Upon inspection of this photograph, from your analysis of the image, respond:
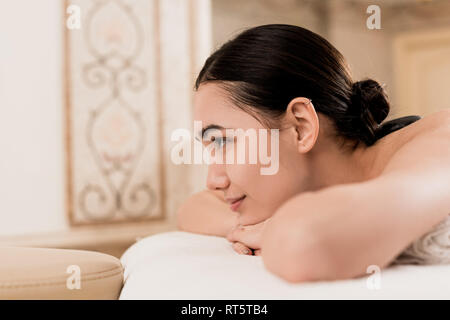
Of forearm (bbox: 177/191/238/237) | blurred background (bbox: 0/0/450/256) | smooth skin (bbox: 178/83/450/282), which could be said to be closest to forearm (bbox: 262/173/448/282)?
smooth skin (bbox: 178/83/450/282)

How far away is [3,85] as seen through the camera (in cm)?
226

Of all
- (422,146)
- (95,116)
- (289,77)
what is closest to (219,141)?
(289,77)

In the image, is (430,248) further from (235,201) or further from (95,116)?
(95,116)

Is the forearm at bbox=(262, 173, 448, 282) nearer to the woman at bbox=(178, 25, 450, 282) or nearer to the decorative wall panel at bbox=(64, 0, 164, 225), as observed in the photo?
the woman at bbox=(178, 25, 450, 282)

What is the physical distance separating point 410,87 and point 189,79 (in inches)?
121

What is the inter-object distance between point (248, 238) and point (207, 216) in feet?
1.02

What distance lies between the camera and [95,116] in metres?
2.46

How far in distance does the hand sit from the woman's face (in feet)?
0.12

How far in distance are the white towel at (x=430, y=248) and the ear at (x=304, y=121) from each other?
0.23 metres

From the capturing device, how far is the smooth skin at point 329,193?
18.6 inches

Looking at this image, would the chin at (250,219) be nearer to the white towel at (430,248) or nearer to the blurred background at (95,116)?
the white towel at (430,248)

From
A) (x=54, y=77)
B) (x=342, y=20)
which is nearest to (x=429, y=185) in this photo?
(x=54, y=77)

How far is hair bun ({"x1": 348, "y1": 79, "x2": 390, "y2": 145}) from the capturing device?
91 centimetres
